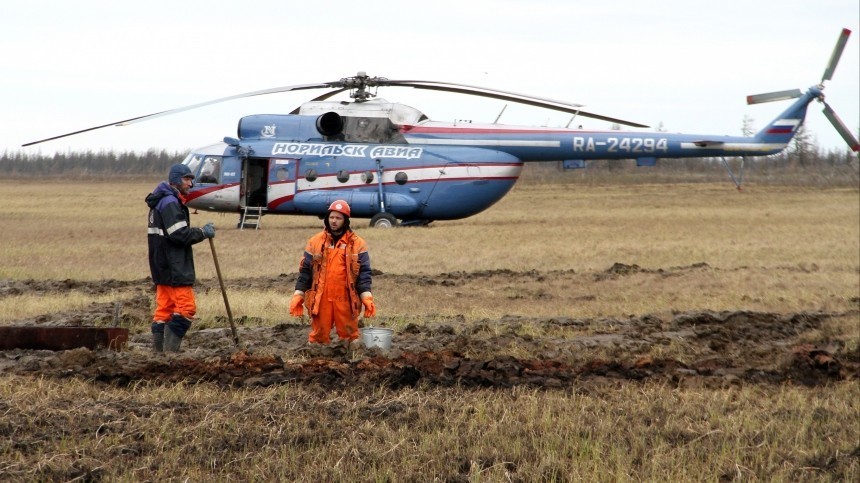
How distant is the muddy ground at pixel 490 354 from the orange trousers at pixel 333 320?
0.25 m

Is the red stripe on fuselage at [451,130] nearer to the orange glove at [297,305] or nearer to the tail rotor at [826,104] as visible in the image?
the tail rotor at [826,104]

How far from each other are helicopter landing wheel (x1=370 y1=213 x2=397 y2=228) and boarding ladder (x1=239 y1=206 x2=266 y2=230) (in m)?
2.65

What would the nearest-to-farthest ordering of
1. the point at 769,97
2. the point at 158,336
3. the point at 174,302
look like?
1. the point at 174,302
2. the point at 158,336
3. the point at 769,97

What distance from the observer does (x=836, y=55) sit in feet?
79.3

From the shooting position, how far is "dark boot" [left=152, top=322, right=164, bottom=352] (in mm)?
10469

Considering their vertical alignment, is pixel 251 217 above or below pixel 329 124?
below

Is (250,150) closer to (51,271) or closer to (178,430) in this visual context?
(51,271)

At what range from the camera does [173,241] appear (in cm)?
A: 1015

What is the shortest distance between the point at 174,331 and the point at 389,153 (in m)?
16.5

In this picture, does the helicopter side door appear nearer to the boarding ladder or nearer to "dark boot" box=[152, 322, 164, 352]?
the boarding ladder

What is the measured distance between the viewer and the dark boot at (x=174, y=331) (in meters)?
10.3

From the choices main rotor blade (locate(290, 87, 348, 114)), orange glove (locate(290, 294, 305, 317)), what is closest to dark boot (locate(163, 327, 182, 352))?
orange glove (locate(290, 294, 305, 317))

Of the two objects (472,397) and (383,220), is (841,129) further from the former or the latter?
(472,397)

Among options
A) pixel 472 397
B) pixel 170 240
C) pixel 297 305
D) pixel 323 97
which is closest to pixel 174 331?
pixel 170 240
